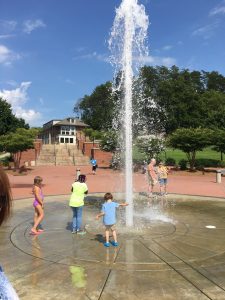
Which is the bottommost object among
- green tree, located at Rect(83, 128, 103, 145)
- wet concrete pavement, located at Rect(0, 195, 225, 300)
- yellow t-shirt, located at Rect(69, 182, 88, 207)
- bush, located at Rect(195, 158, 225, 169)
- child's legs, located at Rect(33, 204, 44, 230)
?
wet concrete pavement, located at Rect(0, 195, 225, 300)

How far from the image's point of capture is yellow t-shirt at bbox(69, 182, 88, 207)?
31.1ft

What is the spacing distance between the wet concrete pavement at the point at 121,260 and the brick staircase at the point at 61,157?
33006mm

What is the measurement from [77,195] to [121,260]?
96.1 inches

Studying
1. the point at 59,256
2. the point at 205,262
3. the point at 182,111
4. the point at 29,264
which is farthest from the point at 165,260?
the point at 182,111

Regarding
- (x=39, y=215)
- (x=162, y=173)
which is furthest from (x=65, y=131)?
(x=39, y=215)

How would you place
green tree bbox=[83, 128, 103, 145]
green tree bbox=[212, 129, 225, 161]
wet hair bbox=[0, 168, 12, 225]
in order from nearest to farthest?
wet hair bbox=[0, 168, 12, 225]
green tree bbox=[212, 129, 225, 161]
green tree bbox=[83, 128, 103, 145]

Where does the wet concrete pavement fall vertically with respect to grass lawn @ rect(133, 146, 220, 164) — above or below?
below

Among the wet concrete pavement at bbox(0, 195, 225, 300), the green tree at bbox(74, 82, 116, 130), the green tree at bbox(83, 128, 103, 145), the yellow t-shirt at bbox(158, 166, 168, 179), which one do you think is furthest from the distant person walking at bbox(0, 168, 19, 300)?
the green tree at bbox(74, 82, 116, 130)

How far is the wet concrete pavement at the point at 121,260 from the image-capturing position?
6090mm

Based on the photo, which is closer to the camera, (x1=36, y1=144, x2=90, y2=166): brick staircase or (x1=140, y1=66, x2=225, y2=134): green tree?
(x1=36, y1=144, x2=90, y2=166): brick staircase

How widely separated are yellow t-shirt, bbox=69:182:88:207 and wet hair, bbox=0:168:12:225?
7.73 meters

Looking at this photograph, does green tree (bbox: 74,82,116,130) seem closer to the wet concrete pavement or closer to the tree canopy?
the tree canopy

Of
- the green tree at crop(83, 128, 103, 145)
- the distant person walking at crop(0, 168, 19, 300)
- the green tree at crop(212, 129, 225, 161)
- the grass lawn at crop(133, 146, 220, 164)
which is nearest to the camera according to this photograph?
the distant person walking at crop(0, 168, 19, 300)

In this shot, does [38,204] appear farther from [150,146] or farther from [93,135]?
[93,135]
